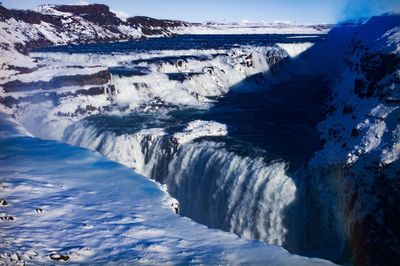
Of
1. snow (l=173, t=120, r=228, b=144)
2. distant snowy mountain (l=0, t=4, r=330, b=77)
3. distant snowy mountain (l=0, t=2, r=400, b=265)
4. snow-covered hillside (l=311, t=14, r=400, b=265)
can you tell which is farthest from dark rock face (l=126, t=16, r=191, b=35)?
snow-covered hillside (l=311, t=14, r=400, b=265)

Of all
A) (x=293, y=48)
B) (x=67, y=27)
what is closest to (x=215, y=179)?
(x=293, y=48)

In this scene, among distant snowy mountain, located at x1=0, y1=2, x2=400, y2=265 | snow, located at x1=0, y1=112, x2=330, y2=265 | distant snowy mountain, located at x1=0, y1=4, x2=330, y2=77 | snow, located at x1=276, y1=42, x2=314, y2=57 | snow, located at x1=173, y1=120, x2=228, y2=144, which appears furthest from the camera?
distant snowy mountain, located at x1=0, y1=4, x2=330, y2=77

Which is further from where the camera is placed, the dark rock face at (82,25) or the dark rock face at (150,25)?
the dark rock face at (150,25)

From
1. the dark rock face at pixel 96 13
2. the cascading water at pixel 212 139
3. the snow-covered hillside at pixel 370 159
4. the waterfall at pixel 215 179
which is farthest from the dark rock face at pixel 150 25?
the snow-covered hillside at pixel 370 159

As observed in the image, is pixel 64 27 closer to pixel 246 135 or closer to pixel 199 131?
pixel 199 131

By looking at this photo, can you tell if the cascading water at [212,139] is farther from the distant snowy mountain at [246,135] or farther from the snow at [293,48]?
the snow at [293,48]

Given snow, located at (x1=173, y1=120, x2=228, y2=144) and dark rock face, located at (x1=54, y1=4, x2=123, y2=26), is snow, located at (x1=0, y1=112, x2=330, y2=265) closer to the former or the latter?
snow, located at (x1=173, y1=120, x2=228, y2=144)
